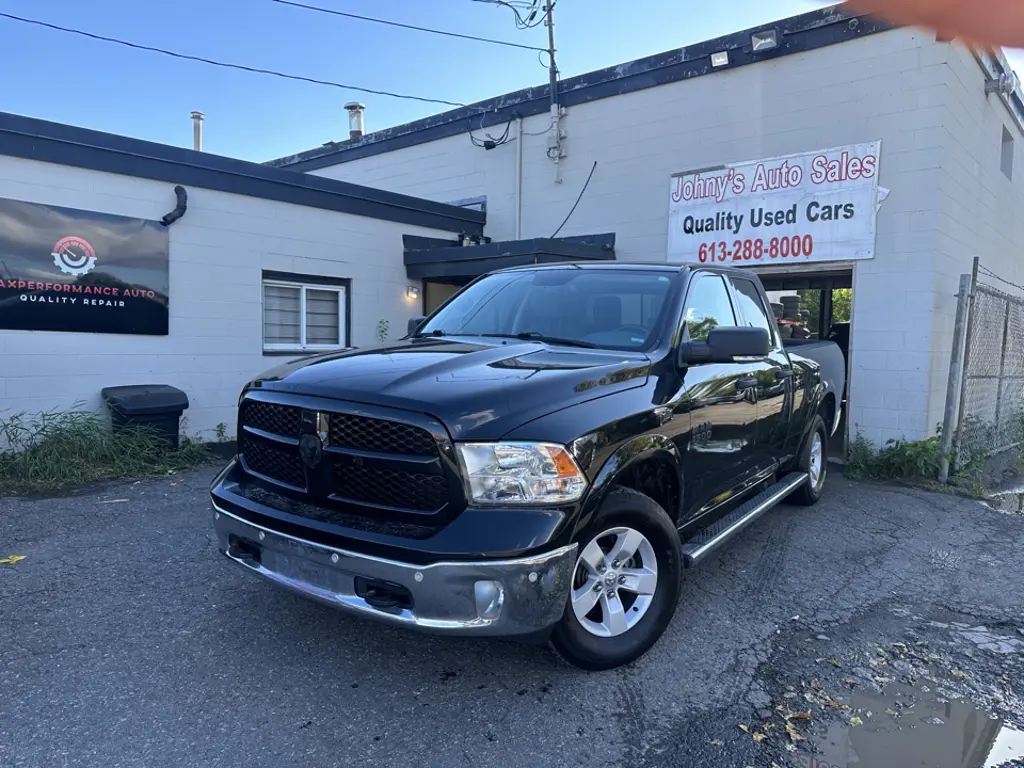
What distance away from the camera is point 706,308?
4.20m

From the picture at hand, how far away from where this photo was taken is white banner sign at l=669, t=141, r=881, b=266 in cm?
789

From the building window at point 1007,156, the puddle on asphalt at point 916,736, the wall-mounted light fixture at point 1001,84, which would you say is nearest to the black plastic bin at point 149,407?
the puddle on asphalt at point 916,736

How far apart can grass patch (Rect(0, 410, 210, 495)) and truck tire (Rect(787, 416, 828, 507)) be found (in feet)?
20.1

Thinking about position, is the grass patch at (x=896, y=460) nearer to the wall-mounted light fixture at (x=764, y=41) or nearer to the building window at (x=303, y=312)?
the wall-mounted light fixture at (x=764, y=41)

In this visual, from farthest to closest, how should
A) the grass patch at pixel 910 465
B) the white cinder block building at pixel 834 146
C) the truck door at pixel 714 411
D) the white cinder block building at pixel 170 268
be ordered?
the white cinder block building at pixel 834 146 < the grass patch at pixel 910 465 < the white cinder block building at pixel 170 268 < the truck door at pixel 714 411

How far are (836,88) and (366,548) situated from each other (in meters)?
8.10

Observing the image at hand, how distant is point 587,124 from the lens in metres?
10.4

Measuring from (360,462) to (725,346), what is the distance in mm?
1880

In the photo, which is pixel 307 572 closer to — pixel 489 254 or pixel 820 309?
pixel 489 254

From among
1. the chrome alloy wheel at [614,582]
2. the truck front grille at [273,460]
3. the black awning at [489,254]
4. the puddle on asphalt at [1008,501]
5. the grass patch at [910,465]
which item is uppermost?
the black awning at [489,254]

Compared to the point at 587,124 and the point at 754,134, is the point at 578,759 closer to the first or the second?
the point at 754,134

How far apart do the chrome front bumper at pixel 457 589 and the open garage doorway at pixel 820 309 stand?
4.23 meters

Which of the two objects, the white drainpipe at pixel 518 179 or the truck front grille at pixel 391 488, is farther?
the white drainpipe at pixel 518 179

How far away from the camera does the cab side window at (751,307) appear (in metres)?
4.77
